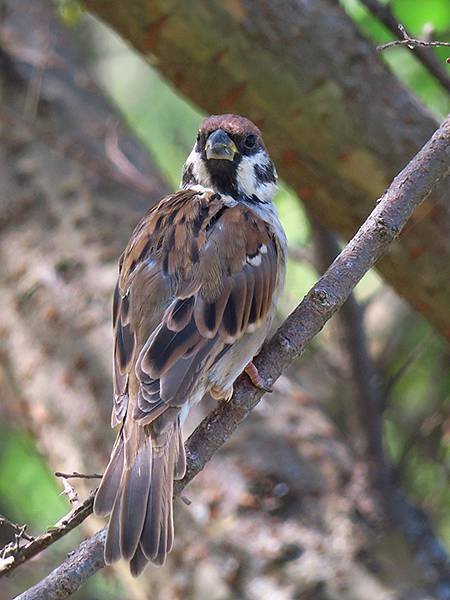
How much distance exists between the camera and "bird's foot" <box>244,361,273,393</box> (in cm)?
308

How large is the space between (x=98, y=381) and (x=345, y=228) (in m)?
1.17

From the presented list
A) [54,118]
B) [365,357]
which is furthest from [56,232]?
[365,357]

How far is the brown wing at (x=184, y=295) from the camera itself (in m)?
3.37

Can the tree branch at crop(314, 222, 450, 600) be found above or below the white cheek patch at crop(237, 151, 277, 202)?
below

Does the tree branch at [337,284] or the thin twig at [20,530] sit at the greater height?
the tree branch at [337,284]

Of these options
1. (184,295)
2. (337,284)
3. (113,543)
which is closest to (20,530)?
(113,543)

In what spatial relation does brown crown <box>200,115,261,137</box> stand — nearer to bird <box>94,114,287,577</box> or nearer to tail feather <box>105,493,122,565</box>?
bird <box>94,114,287,577</box>

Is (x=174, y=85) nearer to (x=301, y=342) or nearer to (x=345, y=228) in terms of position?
(x=345, y=228)

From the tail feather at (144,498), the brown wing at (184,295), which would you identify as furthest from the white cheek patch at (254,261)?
the tail feather at (144,498)

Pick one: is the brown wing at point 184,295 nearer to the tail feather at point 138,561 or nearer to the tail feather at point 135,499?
the tail feather at point 135,499

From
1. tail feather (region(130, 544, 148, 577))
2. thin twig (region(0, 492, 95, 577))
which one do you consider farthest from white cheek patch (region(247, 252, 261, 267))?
thin twig (region(0, 492, 95, 577))

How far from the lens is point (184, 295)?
3543 millimetres

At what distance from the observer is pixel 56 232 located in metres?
5.01

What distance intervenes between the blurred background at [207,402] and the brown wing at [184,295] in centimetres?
Answer: 57
